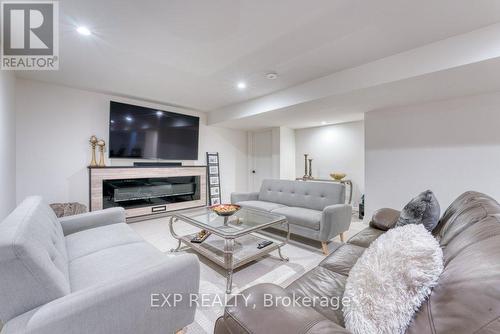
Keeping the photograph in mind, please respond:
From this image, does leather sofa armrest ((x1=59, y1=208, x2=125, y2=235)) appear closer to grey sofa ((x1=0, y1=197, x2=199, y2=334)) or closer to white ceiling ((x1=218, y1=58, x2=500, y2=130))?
grey sofa ((x1=0, y1=197, x2=199, y2=334))

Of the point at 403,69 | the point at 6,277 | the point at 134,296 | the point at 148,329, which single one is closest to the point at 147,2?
the point at 6,277

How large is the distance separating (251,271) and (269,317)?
1.42m

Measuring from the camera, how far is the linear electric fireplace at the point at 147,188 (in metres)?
3.46

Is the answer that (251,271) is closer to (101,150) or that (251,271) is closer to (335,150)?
(101,150)

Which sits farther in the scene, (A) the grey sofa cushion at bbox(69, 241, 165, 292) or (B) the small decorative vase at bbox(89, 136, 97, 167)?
(B) the small decorative vase at bbox(89, 136, 97, 167)

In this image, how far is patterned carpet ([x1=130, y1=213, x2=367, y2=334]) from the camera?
1.53 m

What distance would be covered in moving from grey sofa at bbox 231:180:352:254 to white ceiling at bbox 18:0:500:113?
1614mm

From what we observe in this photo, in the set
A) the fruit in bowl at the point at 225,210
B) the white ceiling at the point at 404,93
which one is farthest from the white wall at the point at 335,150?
the fruit in bowl at the point at 225,210

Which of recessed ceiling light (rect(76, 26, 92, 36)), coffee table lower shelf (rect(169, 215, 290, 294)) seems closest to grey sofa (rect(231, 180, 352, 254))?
coffee table lower shelf (rect(169, 215, 290, 294))

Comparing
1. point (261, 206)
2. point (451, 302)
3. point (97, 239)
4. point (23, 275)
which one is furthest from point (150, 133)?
point (451, 302)

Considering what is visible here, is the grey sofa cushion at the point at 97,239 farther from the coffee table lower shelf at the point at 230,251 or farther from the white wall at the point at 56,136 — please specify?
the white wall at the point at 56,136

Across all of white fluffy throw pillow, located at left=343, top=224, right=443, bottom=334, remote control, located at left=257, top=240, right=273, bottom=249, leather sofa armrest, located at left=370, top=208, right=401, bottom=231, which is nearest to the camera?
white fluffy throw pillow, located at left=343, top=224, right=443, bottom=334

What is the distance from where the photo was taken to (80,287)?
3.69 feet

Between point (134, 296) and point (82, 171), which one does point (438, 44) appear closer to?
point (134, 296)
